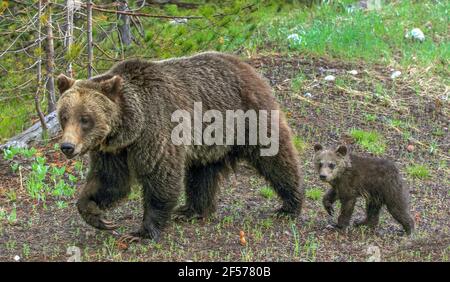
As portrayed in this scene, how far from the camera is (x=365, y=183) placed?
7277 mm

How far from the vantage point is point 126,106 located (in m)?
6.84

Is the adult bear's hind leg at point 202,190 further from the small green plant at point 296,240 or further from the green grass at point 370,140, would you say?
the green grass at point 370,140

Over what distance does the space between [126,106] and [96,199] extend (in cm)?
85

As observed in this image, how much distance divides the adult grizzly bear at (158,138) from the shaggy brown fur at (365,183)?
1.69ft

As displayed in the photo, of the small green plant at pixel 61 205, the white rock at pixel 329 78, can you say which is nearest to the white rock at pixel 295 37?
the white rock at pixel 329 78

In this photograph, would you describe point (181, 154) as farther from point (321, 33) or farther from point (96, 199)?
point (321, 33)

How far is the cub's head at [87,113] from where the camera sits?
648 cm

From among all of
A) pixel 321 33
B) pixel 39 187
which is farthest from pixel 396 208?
pixel 321 33

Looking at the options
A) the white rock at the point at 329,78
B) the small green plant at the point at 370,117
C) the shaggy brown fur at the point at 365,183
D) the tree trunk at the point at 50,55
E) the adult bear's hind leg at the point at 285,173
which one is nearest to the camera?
the shaggy brown fur at the point at 365,183

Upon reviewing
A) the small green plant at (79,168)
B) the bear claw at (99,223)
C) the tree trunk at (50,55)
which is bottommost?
the small green plant at (79,168)

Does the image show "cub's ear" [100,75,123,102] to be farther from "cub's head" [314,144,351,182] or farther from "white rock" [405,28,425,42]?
"white rock" [405,28,425,42]

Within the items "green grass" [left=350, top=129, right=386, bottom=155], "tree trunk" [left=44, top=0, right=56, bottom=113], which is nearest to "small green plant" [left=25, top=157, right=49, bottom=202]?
"tree trunk" [left=44, top=0, right=56, bottom=113]

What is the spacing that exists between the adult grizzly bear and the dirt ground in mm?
304

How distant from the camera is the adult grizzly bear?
6.68 meters
